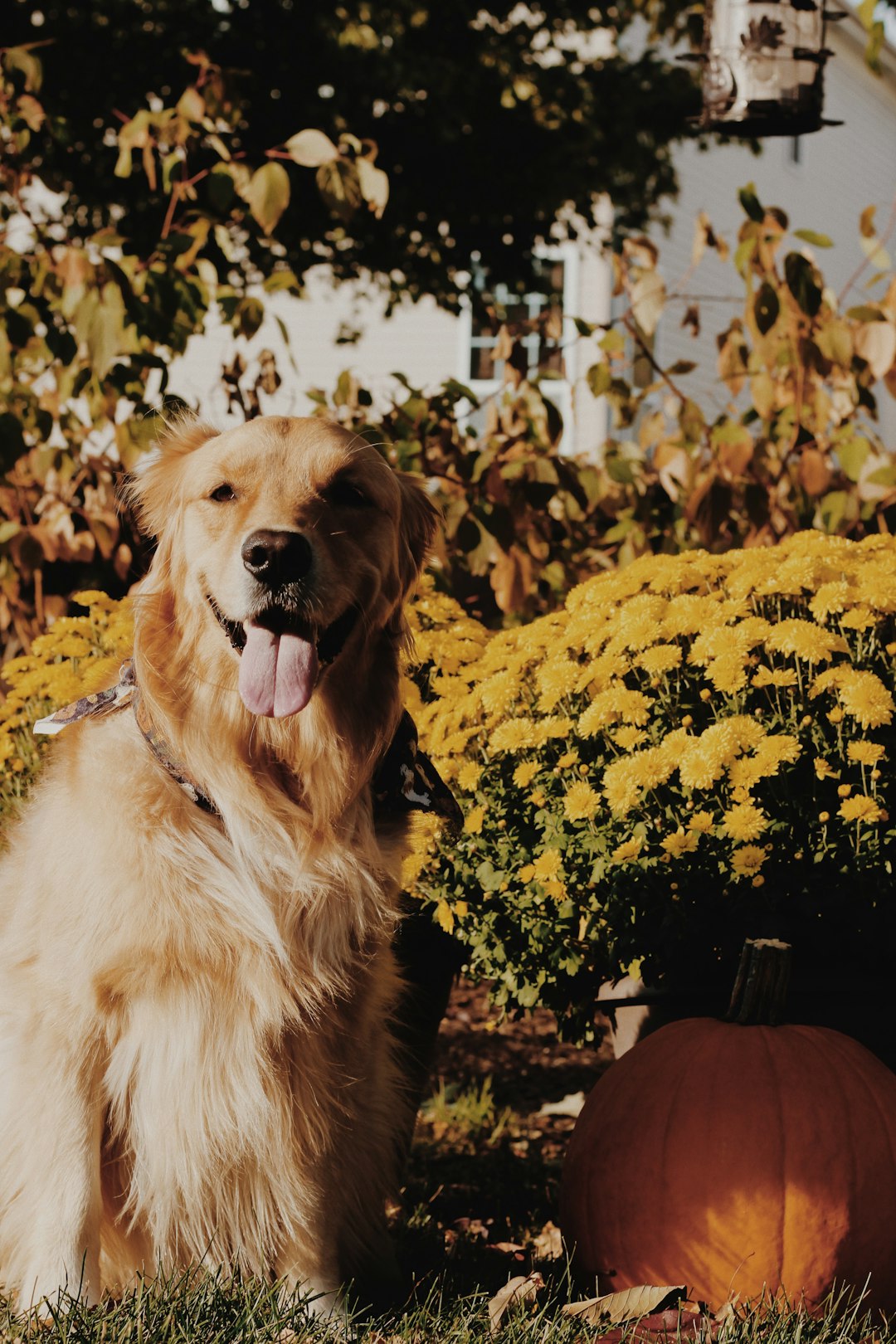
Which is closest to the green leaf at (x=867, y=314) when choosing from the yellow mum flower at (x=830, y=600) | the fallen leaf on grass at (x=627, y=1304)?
the yellow mum flower at (x=830, y=600)

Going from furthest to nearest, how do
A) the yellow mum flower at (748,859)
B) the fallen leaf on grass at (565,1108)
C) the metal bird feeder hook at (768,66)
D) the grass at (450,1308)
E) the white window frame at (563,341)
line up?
1. the white window frame at (563,341)
2. the metal bird feeder hook at (768,66)
3. the fallen leaf on grass at (565,1108)
4. the yellow mum flower at (748,859)
5. the grass at (450,1308)

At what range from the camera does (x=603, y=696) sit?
280cm

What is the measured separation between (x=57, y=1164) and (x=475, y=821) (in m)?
Answer: 1.12

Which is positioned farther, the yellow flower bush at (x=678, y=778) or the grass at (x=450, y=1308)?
the yellow flower bush at (x=678, y=778)

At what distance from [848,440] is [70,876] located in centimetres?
276

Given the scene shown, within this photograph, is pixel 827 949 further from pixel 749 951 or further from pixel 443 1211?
pixel 443 1211

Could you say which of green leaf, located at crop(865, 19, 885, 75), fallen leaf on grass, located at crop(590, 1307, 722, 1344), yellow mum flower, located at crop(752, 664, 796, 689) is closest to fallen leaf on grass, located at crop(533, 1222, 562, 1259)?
fallen leaf on grass, located at crop(590, 1307, 722, 1344)

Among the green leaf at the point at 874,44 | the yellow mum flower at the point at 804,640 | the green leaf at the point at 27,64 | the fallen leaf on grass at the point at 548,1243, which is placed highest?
the green leaf at the point at 874,44

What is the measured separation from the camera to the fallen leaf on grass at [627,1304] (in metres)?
2.33

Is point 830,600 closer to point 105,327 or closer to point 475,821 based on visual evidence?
point 475,821

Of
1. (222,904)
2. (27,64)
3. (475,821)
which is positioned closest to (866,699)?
(475,821)

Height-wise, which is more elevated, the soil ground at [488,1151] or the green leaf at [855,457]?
the green leaf at [855,457]

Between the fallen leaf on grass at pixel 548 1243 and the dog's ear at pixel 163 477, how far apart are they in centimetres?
178

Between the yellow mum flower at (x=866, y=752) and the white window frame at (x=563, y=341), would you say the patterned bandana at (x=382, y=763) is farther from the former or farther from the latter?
the white window frame at (x=563, y=341)
